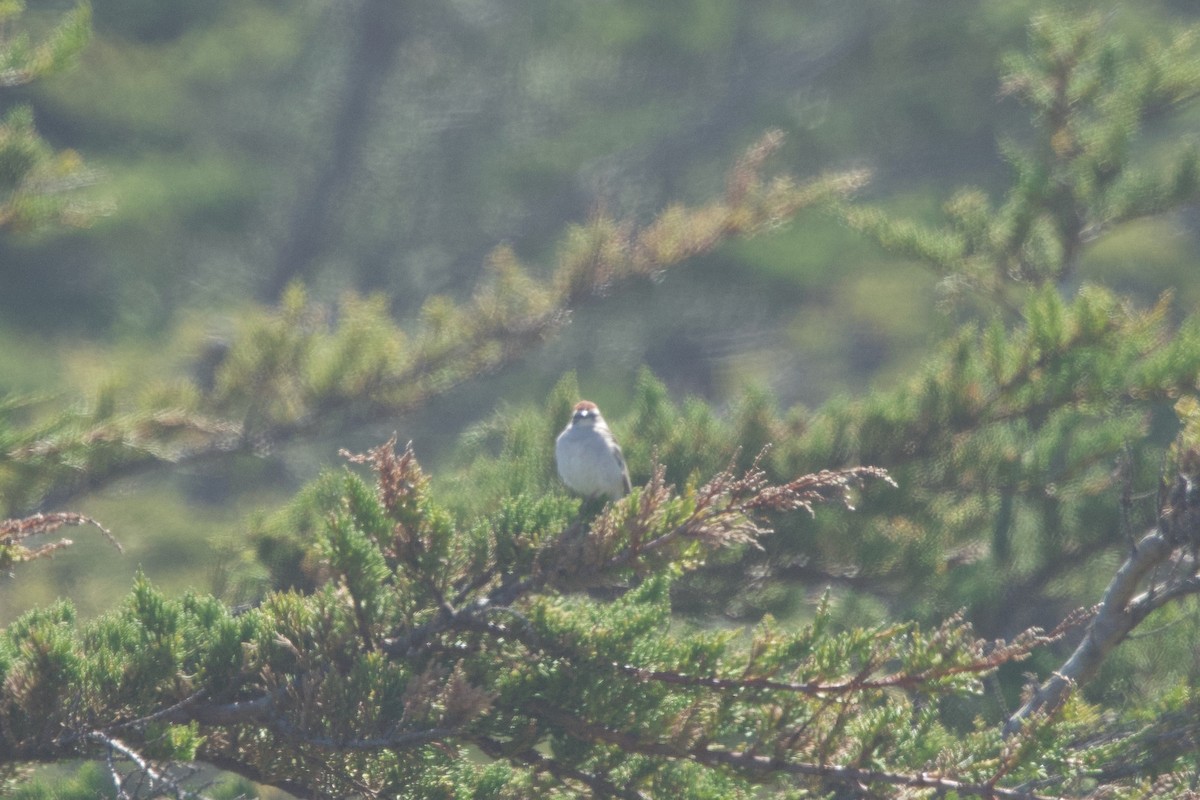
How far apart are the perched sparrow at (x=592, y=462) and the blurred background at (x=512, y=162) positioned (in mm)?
5109

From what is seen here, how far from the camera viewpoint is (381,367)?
23.4 ft

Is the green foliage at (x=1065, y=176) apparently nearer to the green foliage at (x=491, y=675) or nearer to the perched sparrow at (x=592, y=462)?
the perched sparrow at (x=592, y=462)

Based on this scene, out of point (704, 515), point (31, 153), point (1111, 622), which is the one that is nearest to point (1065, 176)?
point (1111, 622)

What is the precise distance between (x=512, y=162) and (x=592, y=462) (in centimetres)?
860

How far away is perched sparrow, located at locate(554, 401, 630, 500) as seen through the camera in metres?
5.26

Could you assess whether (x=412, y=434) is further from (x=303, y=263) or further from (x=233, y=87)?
(x=233, y=87)

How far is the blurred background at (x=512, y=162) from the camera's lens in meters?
11.5

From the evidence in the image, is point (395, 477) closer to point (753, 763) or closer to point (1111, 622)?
point (753, 763)

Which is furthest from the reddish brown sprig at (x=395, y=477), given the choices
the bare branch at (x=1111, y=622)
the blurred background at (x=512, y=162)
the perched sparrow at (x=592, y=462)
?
the blurred background at (x=512, y=162)

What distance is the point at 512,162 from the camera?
43.9 feet

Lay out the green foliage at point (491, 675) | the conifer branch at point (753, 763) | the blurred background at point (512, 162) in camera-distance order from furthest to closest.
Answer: the blurred background at point (512, 162) → the green foliage at point (491, 675) → the conifer branch at point (753, 763)

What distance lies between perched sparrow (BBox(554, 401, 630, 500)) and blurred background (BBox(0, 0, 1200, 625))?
511cm

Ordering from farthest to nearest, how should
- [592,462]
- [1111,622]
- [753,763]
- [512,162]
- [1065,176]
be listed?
[512,162]
[1065,176]
[592,462]
[1111,622]
[753,763]

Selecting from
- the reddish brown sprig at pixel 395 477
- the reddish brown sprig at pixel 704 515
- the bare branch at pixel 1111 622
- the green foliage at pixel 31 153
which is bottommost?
the bare branch at pixel 1111 622
